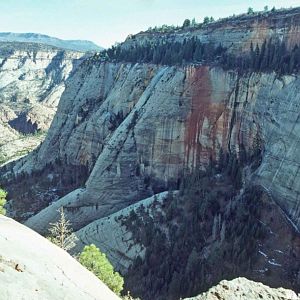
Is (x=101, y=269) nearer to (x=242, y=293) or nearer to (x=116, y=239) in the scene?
(x=242, y=293)

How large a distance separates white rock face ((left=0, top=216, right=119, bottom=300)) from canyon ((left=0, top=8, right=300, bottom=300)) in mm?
24288

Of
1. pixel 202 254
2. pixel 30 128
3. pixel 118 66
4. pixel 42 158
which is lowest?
pixel 30 128

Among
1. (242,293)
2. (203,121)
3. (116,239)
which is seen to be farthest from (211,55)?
(242,293)

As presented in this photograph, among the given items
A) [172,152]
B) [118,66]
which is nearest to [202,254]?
[172,152]

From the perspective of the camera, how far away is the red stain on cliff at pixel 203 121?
60594 mm

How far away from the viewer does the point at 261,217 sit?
46688 millimetres

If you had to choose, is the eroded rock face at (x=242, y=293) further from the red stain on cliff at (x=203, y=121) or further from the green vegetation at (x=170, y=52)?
the green vegetation at (x=170, y=52)

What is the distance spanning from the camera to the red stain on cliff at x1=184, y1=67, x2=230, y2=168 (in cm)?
6059

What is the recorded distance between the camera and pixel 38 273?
17016 millimetres

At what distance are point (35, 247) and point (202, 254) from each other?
28.9m

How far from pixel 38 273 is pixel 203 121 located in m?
47.1

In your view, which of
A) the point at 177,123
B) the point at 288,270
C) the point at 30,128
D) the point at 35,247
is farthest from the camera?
the point at 30,128

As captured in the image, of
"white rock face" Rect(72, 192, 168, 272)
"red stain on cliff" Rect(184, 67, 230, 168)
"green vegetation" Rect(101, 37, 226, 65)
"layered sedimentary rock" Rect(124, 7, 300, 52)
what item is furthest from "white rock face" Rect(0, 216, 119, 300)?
"green vegetation" Rect(101, 37, 226, 65)

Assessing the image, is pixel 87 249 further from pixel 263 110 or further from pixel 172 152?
pixel 172 152
